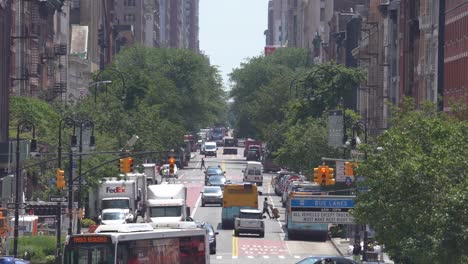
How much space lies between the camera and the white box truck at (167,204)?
82562 mm

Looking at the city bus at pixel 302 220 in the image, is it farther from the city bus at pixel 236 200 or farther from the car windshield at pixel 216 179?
the car windshield at pixel 216 179

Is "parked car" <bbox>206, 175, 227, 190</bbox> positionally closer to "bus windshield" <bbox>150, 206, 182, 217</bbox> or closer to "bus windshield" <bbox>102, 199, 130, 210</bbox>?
"bus windshield" <bbox>102, 199, 130, 210</bbox>

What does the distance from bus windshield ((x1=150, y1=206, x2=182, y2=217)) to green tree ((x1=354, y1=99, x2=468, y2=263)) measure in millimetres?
26144

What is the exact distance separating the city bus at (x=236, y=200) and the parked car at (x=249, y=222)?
415 cm

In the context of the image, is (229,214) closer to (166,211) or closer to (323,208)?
(166,211)

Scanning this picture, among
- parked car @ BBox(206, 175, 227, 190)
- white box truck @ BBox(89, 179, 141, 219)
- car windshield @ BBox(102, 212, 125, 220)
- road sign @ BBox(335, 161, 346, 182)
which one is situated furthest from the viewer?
parked car @ BBox(206, 175, 227, 190)

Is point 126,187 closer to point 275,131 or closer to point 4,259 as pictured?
point 4,259

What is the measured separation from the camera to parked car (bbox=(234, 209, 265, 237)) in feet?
287

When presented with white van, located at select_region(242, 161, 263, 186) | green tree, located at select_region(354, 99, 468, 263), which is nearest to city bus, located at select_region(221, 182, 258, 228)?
green tree, located at select_region(354, 99, 468, 263)

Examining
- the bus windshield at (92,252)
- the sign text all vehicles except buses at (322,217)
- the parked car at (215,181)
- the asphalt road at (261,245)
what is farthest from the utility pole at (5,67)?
the bus windshield at (92,252)

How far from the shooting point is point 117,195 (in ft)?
301

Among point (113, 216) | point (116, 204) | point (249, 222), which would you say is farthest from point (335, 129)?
point (113, 216)

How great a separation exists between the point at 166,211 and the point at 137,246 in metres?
38.5

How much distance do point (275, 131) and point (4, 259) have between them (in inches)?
3581
